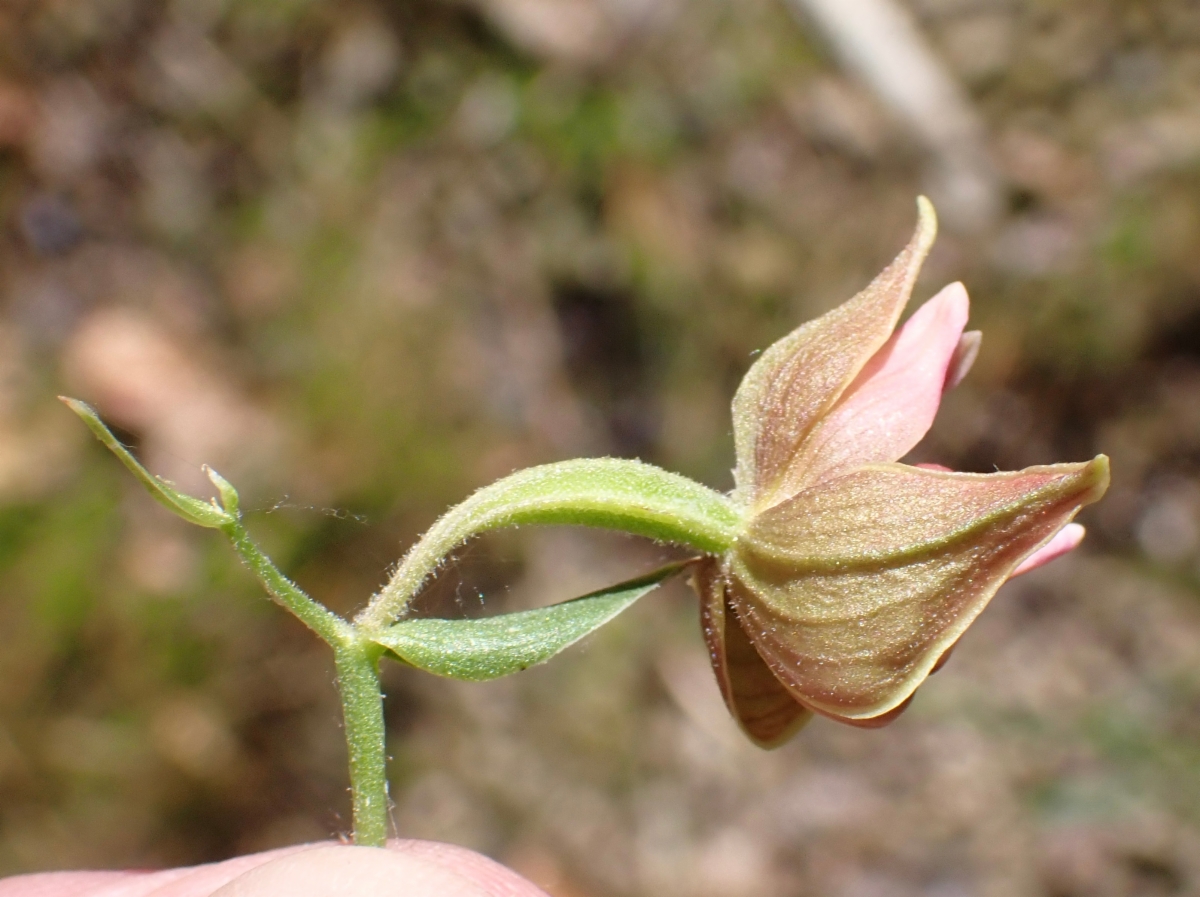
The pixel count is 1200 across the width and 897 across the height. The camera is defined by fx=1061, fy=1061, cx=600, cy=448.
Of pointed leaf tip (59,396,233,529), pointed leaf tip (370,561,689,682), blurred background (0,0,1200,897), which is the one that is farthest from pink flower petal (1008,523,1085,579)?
blurred background (0,0,1200,897)

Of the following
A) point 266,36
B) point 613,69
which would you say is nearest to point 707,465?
point 613,69

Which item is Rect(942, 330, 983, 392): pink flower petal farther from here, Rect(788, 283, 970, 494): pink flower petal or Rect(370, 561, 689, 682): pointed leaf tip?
Rect(370, 561, 689, 682): pointed leaf tip

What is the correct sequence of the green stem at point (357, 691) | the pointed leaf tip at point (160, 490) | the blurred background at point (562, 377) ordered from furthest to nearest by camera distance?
1. the blurred background at point (562, 377)
2. the green stem at point (357, 691)
3. the pointed leaf tip at point (160, 490)

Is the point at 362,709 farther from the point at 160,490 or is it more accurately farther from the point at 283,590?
the point at 160,490

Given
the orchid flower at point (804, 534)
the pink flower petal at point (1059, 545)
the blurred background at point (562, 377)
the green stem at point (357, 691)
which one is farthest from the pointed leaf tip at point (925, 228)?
the blurred background at point (562, 377)

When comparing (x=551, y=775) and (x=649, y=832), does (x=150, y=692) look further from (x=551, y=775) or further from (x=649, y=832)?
(x=649, y=832)

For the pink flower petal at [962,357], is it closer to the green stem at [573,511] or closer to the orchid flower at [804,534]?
the orchid flower at [804,534]

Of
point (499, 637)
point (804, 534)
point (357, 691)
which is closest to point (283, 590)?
point (357, 691)
